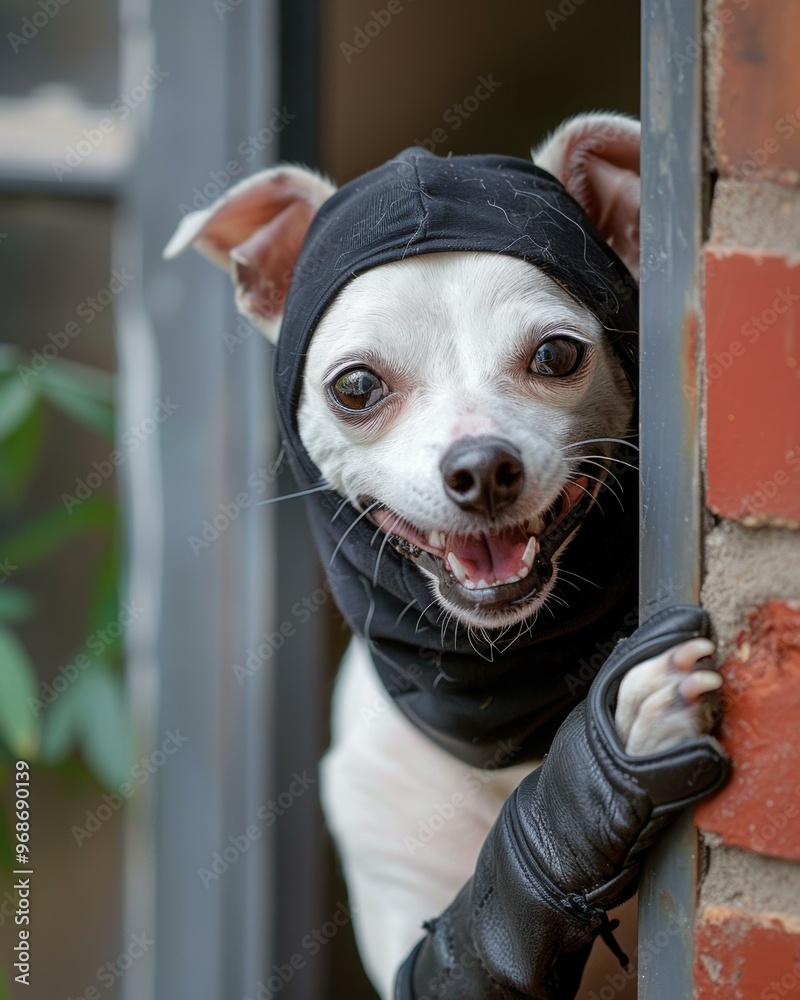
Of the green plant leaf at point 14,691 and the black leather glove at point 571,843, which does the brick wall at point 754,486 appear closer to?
the black leather glove at point 571,843

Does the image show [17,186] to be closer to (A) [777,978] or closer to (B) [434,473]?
(B) [434,473]

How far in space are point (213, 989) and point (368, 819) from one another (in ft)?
4.48

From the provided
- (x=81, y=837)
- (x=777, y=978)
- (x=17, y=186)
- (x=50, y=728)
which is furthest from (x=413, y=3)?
(x=777, y=978)

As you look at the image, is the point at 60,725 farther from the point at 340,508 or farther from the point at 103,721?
the point at 340,508

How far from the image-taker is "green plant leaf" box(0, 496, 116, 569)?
216 centimetres

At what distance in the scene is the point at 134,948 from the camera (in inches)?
100

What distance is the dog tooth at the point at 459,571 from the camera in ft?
3.72

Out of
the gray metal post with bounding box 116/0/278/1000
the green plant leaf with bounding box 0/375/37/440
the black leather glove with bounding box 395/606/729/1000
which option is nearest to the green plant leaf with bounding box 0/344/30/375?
the green plant leaf with bounding box 0/375/37/440

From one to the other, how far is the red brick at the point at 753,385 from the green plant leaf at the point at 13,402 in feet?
4.91

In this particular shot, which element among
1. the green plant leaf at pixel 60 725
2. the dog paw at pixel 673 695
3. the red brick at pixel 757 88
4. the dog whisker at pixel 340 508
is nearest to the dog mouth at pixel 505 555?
the dog whisker at pixel 340 508

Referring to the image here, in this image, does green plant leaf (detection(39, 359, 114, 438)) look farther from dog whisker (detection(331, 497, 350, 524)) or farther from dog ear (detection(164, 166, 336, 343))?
dog whisker (detection(331, 497, 350, 524))

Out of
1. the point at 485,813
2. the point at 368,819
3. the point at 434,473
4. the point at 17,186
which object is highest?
the point at 434,473

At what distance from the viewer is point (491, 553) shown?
45.6 inches

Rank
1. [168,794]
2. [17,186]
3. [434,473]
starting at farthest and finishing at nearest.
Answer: [168,794]
[17,186]
[434,473]
